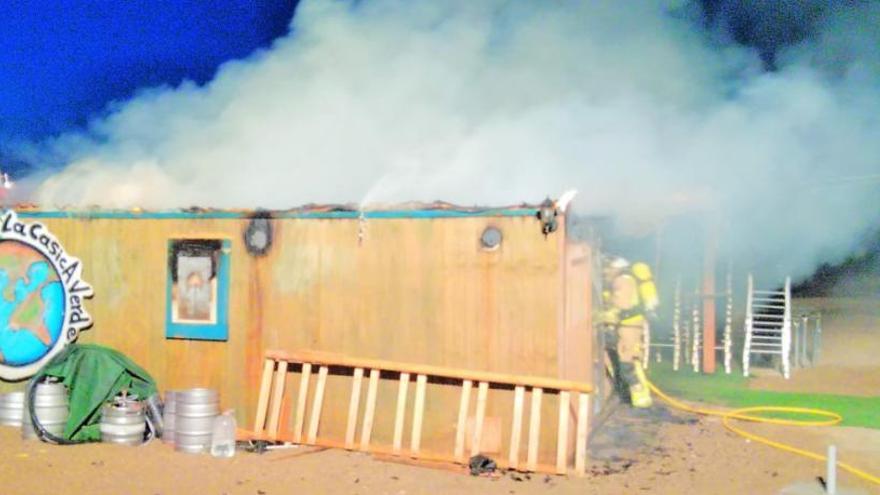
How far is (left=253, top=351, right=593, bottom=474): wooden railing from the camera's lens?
6457 mm

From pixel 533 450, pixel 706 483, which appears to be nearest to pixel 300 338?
pixel 533 450

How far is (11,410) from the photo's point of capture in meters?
7.99

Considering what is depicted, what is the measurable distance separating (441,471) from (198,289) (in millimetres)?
2990

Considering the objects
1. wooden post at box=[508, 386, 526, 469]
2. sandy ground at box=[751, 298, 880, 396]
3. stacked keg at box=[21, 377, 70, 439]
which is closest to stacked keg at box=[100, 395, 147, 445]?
stacked keg at box=[21, 377, 70, 439]

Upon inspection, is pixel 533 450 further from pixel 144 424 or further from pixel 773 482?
pixel 144 424

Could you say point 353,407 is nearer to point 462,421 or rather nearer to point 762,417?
point 462,421

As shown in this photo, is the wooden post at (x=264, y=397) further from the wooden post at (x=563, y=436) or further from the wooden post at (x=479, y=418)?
the wooden post at (x=563, y=436)

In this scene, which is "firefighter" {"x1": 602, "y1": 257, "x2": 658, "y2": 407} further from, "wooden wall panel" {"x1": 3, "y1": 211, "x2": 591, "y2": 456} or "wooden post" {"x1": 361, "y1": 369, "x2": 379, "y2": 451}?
"wooden post" {"x1": 361, "y1": 369, "x2": 379, "y2": 451}

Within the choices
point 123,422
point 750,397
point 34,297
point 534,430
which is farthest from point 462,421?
point 750,397

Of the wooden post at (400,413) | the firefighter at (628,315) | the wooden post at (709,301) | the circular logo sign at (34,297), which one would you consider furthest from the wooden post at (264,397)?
the wooden post at (709,301)

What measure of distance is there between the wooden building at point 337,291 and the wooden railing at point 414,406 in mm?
157

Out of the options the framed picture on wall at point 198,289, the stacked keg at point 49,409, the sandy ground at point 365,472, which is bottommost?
the sandy ground at point 365,472

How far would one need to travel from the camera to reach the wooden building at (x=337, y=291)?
680cm

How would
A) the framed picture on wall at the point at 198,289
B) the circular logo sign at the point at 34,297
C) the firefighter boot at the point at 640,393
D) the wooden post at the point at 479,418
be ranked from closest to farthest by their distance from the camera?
the wooden post at the point at 479,418
the framed picture on wall at the point at 198,289
the circular logo sign at the point at 34,297
the firefighter boot at the point at 640,393
